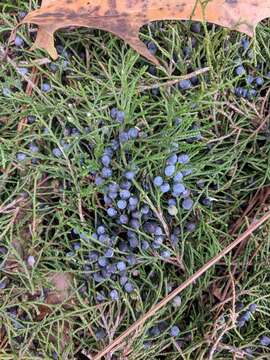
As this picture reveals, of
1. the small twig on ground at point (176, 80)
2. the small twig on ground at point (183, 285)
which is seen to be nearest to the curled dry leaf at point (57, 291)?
the small twig on ground at point (183, 285)

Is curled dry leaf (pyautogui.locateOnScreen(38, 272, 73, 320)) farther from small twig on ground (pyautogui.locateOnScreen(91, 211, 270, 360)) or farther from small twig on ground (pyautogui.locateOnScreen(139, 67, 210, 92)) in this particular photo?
small twig on ground (pyautogui.locateOnScreen(139, 67, 210, 92))

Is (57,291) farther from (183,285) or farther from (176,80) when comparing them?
(176,80)

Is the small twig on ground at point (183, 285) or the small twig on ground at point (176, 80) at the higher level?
the small twig on ground at point (176, 80)

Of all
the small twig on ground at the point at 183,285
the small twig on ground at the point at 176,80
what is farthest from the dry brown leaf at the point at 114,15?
the small twig on ground at the point at 183,285

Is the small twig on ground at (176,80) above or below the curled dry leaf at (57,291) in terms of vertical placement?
above

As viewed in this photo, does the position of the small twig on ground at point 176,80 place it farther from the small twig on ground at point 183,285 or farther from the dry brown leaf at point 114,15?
the small twig on ground at point 183,285

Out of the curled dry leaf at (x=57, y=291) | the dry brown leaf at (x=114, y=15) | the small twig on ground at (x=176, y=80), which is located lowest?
the curled dry leaf at (x=57, y=291)

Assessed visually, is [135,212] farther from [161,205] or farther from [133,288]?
[133,288]

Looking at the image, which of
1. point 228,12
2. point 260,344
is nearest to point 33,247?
point 260,344
